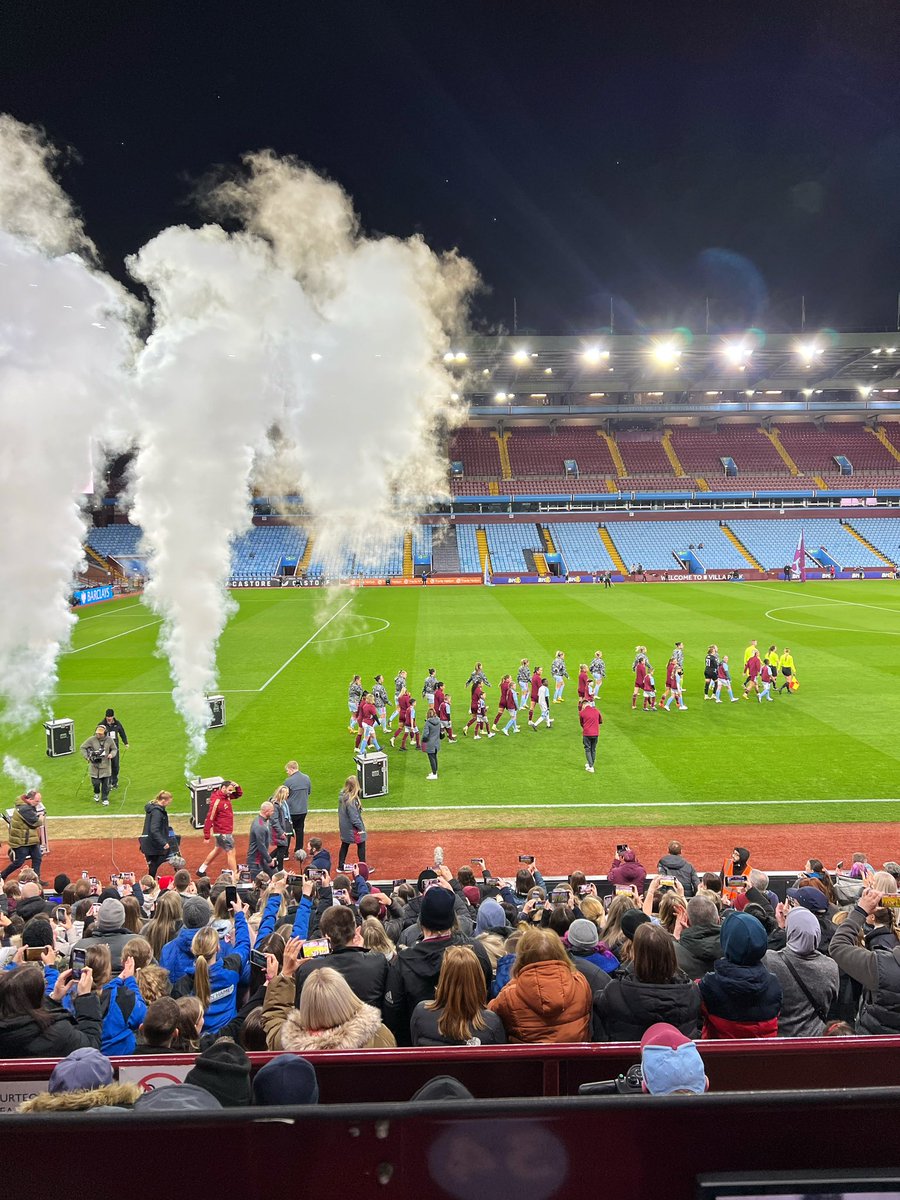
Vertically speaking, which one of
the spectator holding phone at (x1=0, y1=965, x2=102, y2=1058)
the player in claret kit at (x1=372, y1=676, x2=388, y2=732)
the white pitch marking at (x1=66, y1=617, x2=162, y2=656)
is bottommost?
the spectator holding phone at (x1=0, y1=965, x2=102, y2=1058)

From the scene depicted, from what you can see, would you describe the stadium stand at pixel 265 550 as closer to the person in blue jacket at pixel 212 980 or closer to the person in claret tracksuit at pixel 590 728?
the person in claret tracksuit at pixel 590 728

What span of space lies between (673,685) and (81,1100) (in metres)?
20.2

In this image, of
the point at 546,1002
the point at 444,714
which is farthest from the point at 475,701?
the point at 546,1002

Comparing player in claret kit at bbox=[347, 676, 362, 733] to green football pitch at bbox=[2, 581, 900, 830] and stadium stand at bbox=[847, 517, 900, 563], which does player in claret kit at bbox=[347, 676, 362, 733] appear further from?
stadium stand at bbox=[847, 517, 900, 563]

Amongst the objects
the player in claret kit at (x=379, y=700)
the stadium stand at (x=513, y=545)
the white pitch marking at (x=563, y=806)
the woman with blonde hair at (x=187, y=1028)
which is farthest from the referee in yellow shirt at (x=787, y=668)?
the stadium stand at (x=513, y=545)

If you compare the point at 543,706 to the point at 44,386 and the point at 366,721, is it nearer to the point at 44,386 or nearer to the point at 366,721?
the point at 366,721

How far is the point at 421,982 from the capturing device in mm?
4645

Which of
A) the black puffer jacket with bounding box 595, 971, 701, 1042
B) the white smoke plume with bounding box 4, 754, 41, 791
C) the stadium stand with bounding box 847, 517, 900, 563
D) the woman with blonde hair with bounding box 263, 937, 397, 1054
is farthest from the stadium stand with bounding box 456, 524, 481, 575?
the woman with blonde hair with bounding box 263, 937, 397, 1054

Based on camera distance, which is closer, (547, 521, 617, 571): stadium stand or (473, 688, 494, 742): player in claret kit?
(473, 688, 494, 742): player in claret kit

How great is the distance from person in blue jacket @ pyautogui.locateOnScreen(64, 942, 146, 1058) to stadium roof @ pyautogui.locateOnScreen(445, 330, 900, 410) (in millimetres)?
58602

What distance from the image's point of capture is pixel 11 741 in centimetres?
1989

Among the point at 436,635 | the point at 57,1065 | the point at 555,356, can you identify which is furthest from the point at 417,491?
the point at 57,1065

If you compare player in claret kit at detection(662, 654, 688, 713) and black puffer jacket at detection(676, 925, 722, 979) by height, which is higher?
player in claret kit at detection(662, 654, 688, 713)

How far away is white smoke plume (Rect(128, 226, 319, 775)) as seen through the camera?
1634 cm
